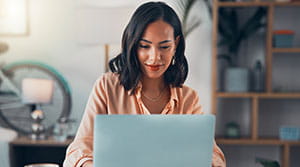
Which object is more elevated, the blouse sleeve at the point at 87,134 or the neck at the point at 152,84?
the neck at the point at 152,84

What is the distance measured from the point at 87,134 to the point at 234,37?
1.56m

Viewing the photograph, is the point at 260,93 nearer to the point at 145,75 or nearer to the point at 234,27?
the point at 234,27

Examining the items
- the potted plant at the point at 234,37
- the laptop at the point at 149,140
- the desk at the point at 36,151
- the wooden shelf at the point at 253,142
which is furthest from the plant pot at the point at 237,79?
the laptop at the point at 149,140

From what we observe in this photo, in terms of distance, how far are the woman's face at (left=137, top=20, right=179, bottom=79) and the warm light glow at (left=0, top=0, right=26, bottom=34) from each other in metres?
1.67

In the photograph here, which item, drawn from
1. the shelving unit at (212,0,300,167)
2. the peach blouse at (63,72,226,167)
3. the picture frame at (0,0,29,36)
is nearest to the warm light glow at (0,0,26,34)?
the picture frame at (0,0,29,36)

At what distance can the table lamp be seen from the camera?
9.46 ft

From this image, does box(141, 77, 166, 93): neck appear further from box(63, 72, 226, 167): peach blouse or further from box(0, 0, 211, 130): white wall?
box(0, 0, 211, 130): white wall

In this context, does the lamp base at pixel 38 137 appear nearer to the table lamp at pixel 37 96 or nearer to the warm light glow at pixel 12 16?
the table lamp at pixel 37 96

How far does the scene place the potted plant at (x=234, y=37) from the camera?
288 centimetres

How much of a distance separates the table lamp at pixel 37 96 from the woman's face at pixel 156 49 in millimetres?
1365

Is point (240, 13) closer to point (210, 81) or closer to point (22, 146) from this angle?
point (210, 81)

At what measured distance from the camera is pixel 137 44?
1.66m

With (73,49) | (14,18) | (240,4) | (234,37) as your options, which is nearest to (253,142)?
(234,37)

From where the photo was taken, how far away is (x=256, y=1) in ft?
9.23
